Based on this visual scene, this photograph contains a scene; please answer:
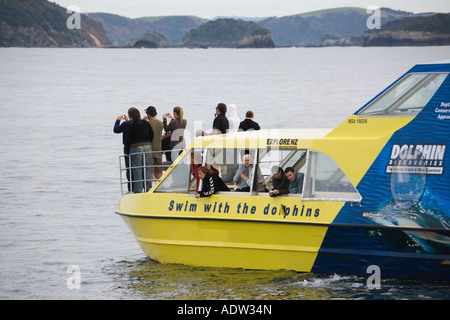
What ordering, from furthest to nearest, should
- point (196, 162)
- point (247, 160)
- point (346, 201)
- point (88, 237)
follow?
1. point (88, 237)
2. point (196, 162)
3. point (247, 160)
4. point (346, 201)

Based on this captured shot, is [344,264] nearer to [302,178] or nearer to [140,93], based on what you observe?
[302,178]

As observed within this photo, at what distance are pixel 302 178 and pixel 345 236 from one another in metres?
1.35

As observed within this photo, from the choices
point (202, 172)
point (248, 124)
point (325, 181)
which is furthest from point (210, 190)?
point (248, 124)

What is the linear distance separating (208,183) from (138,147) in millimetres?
2668

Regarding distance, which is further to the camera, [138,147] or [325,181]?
[138,147]

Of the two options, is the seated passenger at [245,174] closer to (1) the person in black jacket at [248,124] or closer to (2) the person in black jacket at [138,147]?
(2) the person in black jacket at [138,147]

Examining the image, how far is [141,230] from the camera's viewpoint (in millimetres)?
14906

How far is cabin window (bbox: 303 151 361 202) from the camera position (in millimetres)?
12836

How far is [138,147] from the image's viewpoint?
16.0 meters

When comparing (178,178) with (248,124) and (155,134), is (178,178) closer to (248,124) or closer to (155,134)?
(155,134)

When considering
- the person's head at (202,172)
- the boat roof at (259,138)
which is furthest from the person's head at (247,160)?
the person's head at (202,172)

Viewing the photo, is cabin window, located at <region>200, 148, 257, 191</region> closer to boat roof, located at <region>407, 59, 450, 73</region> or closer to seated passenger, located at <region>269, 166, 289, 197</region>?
seated passenger, located at <region>269, 166, 289, 197</region>

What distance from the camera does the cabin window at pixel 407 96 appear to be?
41.2 feet
